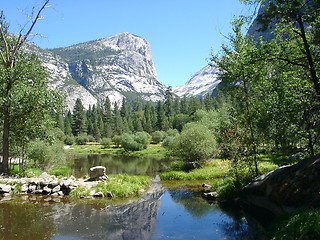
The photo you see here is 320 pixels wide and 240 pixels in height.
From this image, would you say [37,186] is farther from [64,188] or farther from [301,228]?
[301,228]

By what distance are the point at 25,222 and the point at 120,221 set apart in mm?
4522

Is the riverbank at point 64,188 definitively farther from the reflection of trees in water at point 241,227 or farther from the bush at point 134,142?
the bush at point 134,142

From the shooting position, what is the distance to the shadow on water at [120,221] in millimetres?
14010

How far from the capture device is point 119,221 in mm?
16250

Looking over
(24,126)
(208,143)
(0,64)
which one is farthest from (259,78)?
(208,143)

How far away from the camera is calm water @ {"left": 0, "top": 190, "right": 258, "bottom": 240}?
1400 centimetres

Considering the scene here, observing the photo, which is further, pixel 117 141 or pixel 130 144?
pixel 117 141

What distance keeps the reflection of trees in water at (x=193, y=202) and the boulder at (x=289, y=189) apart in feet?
9.37

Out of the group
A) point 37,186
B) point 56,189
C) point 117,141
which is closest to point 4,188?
point 37,186

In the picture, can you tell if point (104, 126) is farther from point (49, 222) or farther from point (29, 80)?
point (49, 222)

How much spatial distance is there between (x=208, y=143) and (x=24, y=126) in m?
23.2

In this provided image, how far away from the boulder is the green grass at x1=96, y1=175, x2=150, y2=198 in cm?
925

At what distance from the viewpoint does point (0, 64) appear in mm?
26953

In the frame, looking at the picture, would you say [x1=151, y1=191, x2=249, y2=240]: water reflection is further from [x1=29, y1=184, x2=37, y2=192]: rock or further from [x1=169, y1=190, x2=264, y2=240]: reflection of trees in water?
[x1=29, y1=184, x2=37, y2=192]: rock
